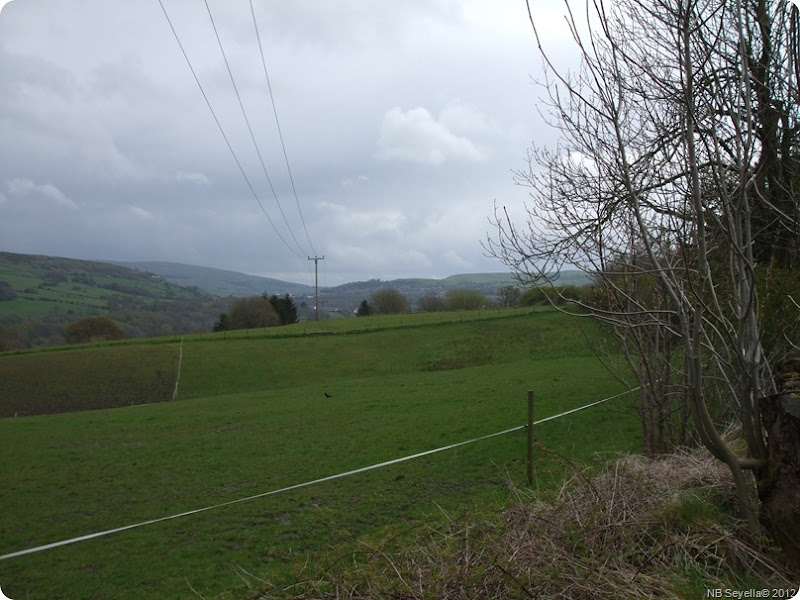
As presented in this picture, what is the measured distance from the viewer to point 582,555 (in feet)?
12.3

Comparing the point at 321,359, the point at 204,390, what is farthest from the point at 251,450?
the point at 321,359

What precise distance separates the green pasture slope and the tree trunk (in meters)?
1.54

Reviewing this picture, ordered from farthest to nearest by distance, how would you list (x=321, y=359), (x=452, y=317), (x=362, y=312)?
(x=362, y=312)
(x=452, y=317)
(x=321, y=359)

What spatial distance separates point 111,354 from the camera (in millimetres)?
39625

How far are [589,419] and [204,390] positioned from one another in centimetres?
2377

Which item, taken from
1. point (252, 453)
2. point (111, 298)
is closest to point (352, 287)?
point (111, 298)

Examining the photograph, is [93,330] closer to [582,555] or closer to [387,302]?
[387,302]

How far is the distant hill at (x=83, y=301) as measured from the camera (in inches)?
2640

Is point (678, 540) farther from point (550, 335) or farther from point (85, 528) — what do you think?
point (550, 335)

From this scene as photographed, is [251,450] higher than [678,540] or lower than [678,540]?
lower

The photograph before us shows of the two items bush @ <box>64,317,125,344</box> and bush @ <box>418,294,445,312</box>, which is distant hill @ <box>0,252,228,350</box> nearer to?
bush @ <box>64,317,125,344</box>

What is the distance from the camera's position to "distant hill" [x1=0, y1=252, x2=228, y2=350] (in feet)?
220

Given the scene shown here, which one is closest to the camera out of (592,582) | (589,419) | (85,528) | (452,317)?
(592,582)

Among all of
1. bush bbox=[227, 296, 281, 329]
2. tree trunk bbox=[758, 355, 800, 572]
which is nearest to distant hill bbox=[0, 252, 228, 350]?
bush bbox=[227, 296, 281, 329]
